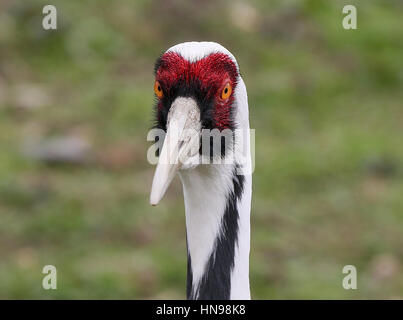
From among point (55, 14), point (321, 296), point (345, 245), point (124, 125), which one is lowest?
point (321, 296)

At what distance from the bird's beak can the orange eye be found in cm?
11

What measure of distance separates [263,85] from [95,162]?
5.07 feet

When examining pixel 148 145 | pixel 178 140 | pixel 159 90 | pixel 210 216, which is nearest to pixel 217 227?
pixel 210 216

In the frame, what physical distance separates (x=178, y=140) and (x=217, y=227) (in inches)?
13.6

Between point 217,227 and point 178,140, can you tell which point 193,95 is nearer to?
point 178,140

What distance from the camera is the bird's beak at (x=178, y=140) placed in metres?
2.83

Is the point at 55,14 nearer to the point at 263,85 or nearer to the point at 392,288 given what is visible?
the point at 263,85

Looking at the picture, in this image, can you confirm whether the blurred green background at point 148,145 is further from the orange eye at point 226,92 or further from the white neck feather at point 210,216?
the orange eye at point 226,92

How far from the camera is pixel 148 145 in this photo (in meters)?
6.52

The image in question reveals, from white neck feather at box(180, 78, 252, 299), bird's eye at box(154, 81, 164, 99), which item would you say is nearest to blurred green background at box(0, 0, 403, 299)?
white neck feather at box(180, 78, 252, 299)

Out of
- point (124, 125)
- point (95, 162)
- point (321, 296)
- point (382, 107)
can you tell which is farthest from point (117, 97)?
point (321, 296)

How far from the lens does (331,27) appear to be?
777 cm

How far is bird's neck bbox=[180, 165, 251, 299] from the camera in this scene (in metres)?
3.07

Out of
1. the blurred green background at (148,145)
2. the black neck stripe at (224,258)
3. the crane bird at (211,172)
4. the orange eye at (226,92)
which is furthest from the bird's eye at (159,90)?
the blurred green background at (148,145)
